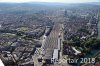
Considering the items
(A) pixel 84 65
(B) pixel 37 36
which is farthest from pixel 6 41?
(A) pixel 84 65

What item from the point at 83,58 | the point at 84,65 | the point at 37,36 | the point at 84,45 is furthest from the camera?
the point at 37,36

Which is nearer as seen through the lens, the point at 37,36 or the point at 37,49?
the point at 37,49

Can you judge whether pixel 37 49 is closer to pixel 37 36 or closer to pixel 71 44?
pixel 71 44

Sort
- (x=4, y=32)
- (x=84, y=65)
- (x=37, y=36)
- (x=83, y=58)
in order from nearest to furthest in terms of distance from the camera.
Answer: (x=84, y=65), (x=83, y=58), (x=37, y=36), (x=4, y=32)

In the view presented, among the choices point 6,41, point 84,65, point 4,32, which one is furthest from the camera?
point 4,32

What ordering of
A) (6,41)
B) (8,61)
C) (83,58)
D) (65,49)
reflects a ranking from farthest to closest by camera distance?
1. (6,41)
2. (65,49)
3. (83,58)
4. (8,61)

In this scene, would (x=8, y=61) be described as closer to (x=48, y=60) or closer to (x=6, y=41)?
(x=48, y=60)

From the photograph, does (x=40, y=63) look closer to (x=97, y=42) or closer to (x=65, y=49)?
(x=65, y=49)

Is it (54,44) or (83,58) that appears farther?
(54,44)

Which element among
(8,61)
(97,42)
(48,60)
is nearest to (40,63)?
(48,60)
